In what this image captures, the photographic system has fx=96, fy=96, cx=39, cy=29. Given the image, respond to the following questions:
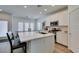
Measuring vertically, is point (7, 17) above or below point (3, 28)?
above

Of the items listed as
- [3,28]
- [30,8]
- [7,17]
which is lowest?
[3,28]

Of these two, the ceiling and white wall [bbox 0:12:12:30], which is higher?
the ceiling

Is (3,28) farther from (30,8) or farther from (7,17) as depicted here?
(30,8)

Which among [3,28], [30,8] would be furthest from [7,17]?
[30,8]

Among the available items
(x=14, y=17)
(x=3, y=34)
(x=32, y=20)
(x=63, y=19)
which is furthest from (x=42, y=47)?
(x=32, y=20)

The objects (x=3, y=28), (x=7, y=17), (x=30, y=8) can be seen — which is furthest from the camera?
(x=7, y=17)

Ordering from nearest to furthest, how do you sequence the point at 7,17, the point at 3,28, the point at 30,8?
the point at 30,8
the point at 3,28
the point at 7,17

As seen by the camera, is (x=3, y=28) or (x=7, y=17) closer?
(x=3, y=28)

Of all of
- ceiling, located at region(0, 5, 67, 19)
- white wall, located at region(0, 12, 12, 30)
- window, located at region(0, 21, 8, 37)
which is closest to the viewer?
ceiling, located at region(0, 5, 67, 19)

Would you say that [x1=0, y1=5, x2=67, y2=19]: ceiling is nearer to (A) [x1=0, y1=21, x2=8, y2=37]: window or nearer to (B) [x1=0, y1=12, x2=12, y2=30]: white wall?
(B) [x1=0, y1=12, x2=12, y2=30]: white wall

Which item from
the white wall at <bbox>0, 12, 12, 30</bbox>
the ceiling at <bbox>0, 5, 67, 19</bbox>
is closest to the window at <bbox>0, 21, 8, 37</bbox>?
the white wall at <bbox>0, 12, 12, 30</bbox>
